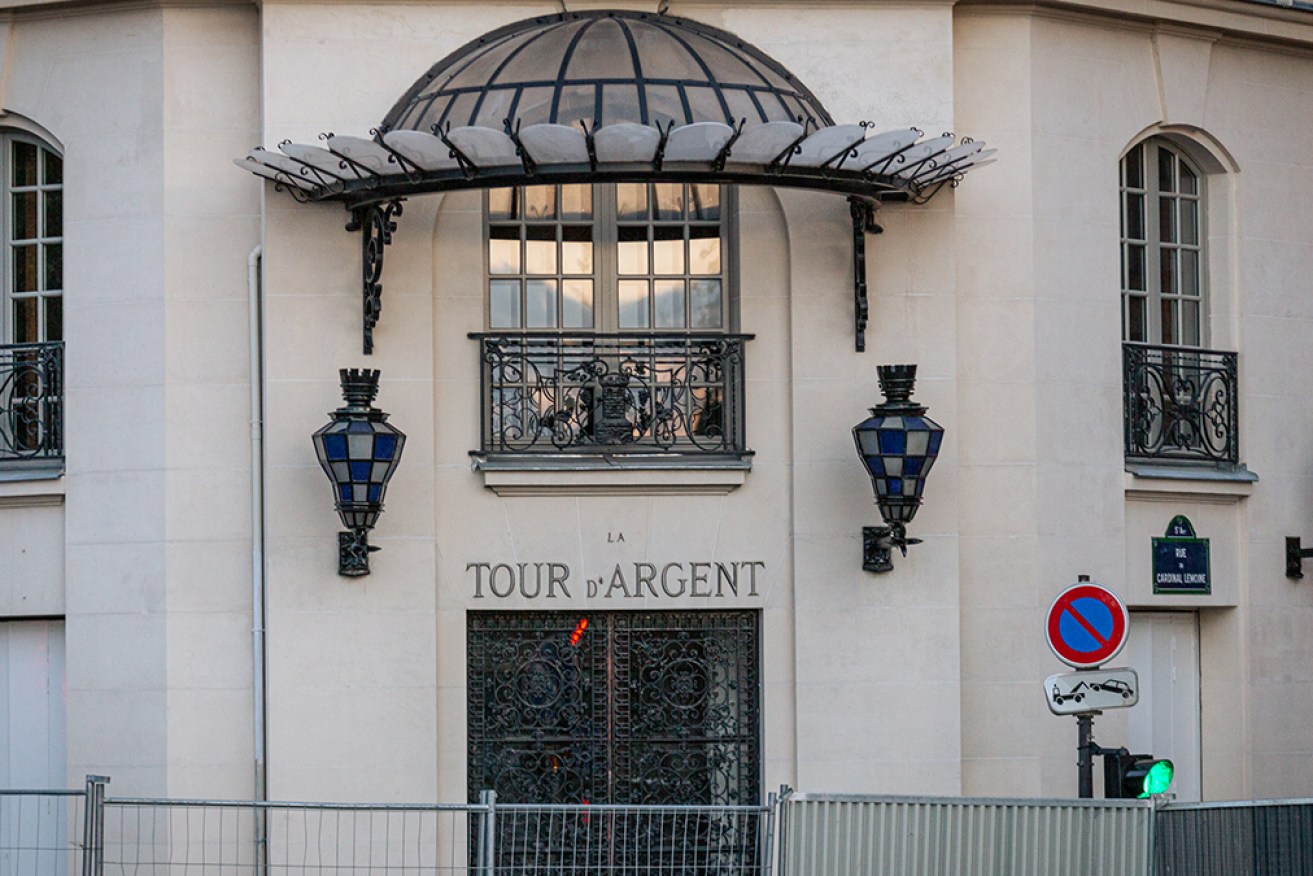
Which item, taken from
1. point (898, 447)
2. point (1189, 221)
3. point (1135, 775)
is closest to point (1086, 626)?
point (1135, 775)

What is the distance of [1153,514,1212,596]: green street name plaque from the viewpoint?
53.3ft

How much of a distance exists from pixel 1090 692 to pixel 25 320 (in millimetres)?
8265

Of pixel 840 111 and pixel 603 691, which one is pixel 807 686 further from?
pixel 840 111

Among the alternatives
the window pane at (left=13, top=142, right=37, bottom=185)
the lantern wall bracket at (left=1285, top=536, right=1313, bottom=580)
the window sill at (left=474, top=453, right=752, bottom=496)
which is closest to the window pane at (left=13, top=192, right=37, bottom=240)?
the window pane at (left=13, top=142, right=37, bottom=185)

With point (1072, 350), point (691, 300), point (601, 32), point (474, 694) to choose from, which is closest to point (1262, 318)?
point (1072, 350)

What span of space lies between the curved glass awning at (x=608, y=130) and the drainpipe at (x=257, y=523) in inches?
34.7

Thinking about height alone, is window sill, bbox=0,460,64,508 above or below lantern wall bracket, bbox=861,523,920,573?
above

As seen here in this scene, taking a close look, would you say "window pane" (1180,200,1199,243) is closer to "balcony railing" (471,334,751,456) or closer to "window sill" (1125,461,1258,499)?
"window sill" (1125,461,1258,499)

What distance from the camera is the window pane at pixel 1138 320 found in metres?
16.7

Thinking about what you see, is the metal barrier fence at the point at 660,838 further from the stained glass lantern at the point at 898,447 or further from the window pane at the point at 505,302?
the window pane at the point at 505,302

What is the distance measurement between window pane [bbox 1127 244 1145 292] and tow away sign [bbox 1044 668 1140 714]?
4712 mm

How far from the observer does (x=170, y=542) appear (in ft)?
49.4

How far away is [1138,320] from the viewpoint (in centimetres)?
1675

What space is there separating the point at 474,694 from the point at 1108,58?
21.9 feet
